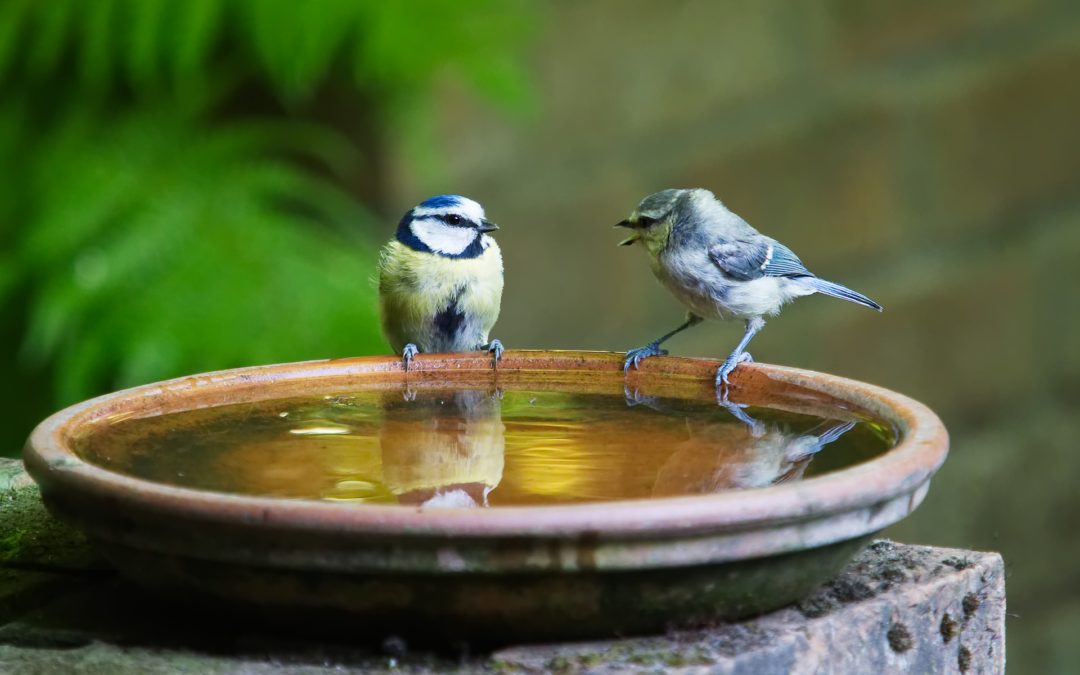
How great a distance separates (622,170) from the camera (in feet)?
14.4

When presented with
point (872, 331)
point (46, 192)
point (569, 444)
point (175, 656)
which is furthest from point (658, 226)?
point (872, 331)

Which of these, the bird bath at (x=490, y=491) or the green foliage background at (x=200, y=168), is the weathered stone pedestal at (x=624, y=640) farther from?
the green foliage background at (x=200, y=168)

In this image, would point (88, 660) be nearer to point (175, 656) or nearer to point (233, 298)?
point (175, 656)

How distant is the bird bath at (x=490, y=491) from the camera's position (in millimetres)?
1314

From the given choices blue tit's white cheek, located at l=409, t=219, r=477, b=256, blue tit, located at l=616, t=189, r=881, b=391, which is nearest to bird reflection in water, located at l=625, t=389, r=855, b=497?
blue tit, located at l=616, t=189, r=881, b=391

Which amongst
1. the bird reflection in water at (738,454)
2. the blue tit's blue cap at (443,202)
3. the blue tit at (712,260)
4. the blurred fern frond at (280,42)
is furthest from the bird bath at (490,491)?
the blurred fern frond at (280,42)

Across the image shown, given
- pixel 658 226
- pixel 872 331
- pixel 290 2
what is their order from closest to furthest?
pixel 658 226
pixel 290 2
pixel 872 331

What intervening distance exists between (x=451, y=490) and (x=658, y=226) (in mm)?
1322

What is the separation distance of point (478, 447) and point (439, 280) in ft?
3.55

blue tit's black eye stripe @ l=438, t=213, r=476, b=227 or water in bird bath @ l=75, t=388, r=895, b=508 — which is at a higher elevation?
blue tit's black eye stripe @ l=438, t=213, r=476, b=227

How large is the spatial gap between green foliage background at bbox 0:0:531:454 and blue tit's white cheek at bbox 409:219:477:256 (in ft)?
2.32

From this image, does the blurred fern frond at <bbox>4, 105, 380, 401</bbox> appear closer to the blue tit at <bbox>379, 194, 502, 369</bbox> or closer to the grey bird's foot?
the blue tit at <bbox>379, 194, 502, 369</bbox>

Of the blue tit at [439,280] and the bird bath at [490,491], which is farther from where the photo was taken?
the blue tit at [439,280]

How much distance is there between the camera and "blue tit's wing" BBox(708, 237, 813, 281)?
9.02 ft
